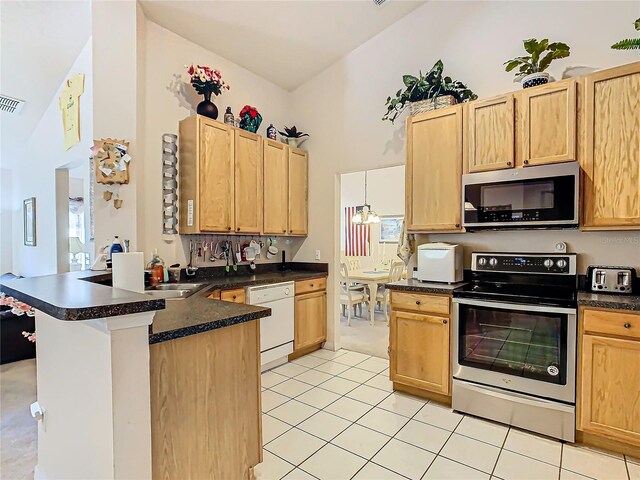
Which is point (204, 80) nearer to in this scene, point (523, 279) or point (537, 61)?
point (537, 61)

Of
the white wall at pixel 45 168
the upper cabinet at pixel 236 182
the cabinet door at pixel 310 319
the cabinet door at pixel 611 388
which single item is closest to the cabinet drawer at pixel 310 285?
the cabinet door at pixel 310 319

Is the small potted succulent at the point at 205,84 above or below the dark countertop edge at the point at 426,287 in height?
above

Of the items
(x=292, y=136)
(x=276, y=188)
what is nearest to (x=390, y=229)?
(x=292, y=136)

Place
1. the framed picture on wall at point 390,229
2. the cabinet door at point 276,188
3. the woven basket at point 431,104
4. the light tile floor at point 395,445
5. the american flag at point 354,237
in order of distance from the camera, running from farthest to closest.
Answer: the american flag at point 354,237, the framed picture on wall at point 390,229, the cabinet door at point 276,188, the woven basket at point 431,104, the light tile floor at point 395,445

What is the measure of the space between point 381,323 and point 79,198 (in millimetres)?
6088

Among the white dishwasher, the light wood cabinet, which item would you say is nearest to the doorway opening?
the white dishwasher

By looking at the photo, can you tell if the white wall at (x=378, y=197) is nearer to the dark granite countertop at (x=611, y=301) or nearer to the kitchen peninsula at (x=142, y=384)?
the dark granite countertop at (x=611, y=301)

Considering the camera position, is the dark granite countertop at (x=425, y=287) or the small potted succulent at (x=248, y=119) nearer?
the dark granite countertop at (x=425, y=287)

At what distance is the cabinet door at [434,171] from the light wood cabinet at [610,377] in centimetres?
117

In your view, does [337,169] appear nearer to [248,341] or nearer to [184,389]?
[248,341]

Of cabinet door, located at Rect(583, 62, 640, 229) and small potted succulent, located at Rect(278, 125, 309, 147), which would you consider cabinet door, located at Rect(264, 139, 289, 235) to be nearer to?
small potted succulent, located at Rect(278, 125, 309, 147)

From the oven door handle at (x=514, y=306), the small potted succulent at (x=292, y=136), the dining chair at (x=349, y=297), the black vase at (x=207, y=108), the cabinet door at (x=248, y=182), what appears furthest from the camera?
the dining chair at (x=349, y=297)

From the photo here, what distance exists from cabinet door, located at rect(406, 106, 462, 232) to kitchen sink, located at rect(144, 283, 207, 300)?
6.43 feet

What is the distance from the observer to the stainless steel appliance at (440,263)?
282 centimetres
